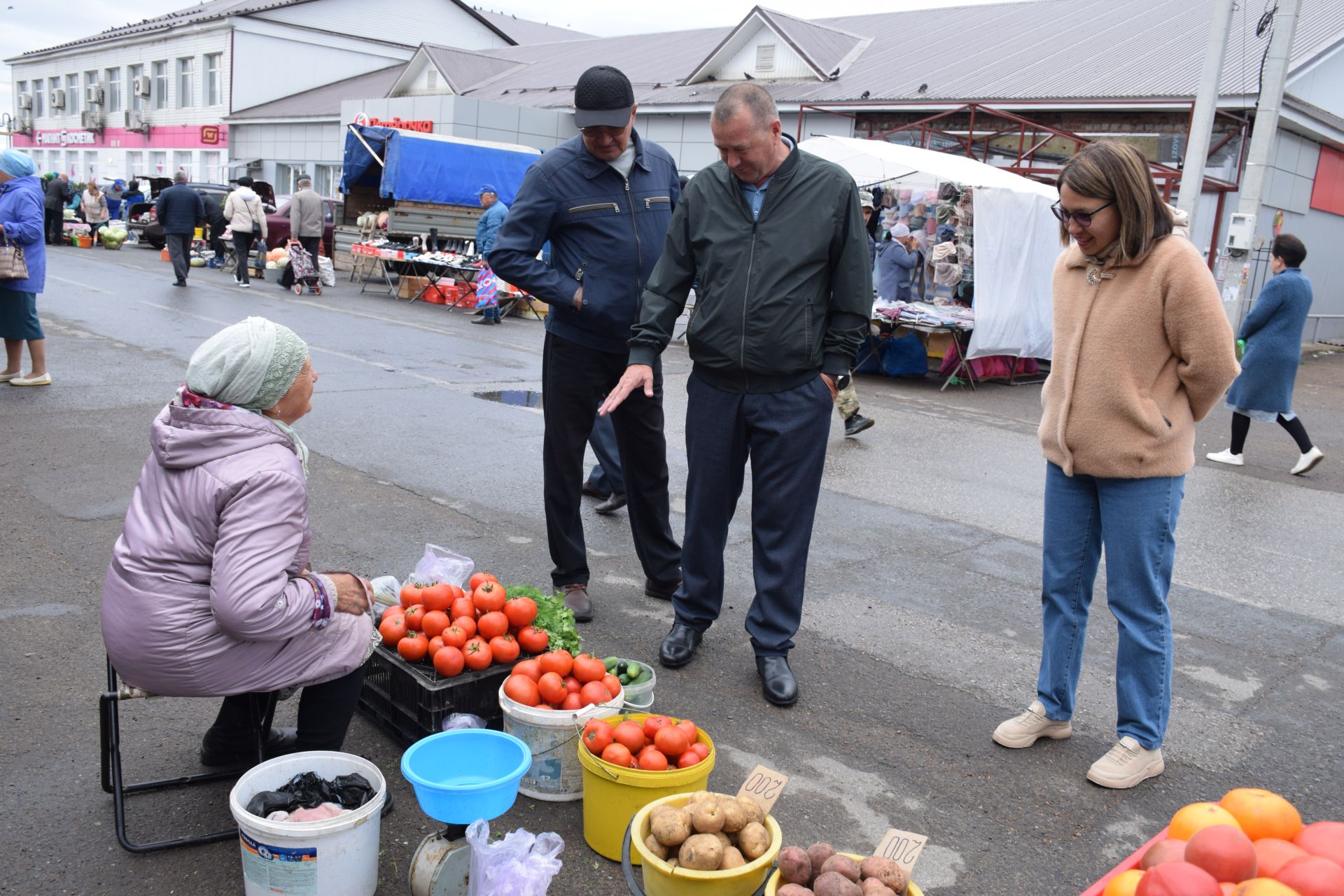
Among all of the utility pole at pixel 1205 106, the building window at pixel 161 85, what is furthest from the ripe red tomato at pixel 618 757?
the building window at pixel 161 85

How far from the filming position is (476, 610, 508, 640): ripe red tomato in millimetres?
3533

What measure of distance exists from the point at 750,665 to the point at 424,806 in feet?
6.30

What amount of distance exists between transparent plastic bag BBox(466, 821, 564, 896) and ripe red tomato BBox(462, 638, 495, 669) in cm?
91

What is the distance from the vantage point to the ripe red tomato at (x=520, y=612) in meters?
3.58

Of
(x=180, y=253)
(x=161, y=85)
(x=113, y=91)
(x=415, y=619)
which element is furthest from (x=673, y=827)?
(x=113, y=91)

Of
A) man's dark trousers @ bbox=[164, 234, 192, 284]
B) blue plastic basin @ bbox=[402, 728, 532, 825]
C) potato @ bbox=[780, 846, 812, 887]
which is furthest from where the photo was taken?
man's dark trousers @ bbox=[164, 234, 192, 284]

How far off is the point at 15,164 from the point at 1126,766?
28.3 feet

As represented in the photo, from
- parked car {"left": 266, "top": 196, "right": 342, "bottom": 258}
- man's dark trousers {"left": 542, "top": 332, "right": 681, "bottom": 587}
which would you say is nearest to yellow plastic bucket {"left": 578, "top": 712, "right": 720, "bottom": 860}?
man's dark trousers {"left": 542, "top": 332, "right": 681, "bottom": 587}

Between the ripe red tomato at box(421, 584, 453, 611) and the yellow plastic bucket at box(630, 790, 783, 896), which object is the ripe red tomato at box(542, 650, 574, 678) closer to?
the ripe red tomato at box(421, 584, 453, 611)

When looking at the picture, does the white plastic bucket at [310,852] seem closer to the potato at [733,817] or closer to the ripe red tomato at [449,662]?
the ripe red tomato at [449,662]

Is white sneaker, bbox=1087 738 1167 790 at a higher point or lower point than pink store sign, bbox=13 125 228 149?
lower

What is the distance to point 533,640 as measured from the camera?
3559mm

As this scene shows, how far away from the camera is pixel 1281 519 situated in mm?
7531

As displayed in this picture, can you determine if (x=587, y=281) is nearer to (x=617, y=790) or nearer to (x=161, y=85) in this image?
(x=617, y=790)
